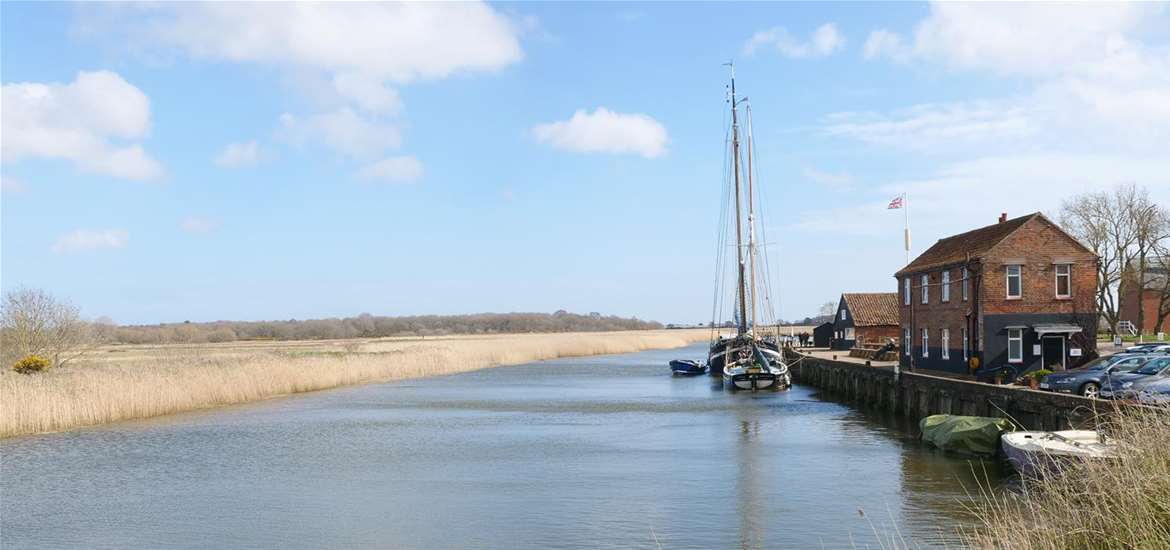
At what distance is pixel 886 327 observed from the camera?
72375 mm

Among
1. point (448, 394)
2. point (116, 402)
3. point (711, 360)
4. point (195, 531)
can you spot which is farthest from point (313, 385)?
point (195, 531)

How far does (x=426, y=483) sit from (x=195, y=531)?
6.43 metres

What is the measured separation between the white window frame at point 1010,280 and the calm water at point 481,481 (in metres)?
6.99

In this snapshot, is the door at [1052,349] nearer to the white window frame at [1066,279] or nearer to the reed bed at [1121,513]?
the white window frame at [1066,279]

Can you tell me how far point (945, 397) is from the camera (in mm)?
33844

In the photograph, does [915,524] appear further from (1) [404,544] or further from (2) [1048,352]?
(2) [1048,352]

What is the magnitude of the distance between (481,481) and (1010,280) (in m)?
23.8

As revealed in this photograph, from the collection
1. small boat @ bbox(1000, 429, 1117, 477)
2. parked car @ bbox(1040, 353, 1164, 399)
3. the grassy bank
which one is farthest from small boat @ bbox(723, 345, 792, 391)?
small boat @ bbox(1000, 429, 1117, 477)

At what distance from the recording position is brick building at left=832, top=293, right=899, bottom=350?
2849 inches

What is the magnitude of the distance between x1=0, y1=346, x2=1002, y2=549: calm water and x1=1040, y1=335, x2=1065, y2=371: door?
655cm

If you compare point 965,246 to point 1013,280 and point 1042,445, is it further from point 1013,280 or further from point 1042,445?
point 1042,445

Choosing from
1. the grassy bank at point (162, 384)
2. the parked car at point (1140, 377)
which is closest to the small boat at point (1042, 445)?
the parked car at point (1140, 377)

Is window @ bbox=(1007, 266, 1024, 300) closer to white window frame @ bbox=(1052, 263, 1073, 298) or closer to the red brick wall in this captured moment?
the red brick wall

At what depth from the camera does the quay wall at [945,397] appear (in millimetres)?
24156
